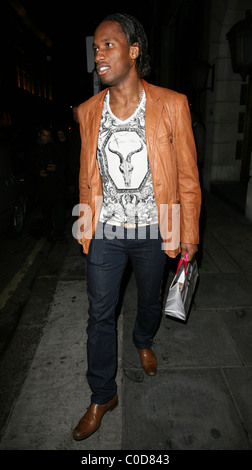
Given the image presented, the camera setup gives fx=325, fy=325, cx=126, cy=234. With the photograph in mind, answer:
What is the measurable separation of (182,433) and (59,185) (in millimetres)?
4691

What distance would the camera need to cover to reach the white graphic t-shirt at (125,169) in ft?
6.23

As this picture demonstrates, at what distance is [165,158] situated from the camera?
1.94m

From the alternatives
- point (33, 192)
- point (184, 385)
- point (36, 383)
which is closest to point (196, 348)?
point (184, 385)

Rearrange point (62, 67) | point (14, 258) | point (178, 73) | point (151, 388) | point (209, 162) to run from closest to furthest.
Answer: point (151, 388)
point (14, 258)
point (209, 162)
point (178, 73)
point (62, 67)

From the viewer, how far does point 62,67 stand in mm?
61594

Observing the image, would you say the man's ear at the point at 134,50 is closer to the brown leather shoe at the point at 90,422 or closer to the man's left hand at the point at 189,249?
the man's left hand at the point at 189,249

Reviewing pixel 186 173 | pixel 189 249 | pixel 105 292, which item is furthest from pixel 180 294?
pixel 186 173

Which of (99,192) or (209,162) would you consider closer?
(99,192)

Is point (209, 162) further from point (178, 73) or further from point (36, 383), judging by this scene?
point (36, 383)

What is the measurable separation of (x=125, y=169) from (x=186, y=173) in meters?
0.38

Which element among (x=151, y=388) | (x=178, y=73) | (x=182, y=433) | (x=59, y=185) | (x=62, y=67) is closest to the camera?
(x=182, y=433)

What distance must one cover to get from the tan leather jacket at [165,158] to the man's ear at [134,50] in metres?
0.17

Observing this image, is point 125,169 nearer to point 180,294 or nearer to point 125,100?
point 125,100

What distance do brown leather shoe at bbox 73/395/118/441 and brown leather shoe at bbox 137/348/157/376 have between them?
0.50m
